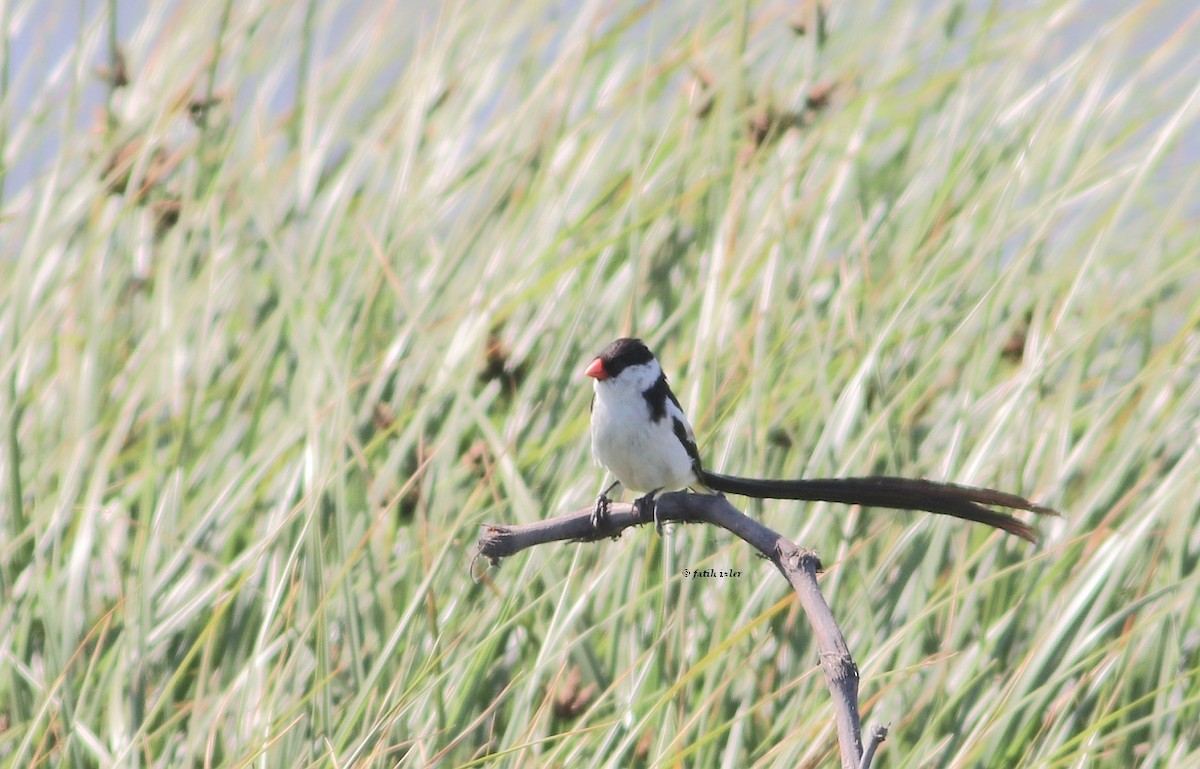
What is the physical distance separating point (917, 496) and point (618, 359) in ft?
3.05

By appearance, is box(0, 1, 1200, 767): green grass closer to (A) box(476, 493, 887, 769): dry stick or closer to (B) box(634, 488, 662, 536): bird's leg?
(B) box(634, 488, 662, 536): bird's leg

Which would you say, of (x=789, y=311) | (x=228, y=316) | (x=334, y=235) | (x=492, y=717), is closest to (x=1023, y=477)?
(x=789, y=311)

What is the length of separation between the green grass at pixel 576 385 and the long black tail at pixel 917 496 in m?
0.60

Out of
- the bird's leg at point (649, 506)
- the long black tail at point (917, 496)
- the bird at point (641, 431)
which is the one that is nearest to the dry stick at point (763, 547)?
the bird's leg at point (649, 506)

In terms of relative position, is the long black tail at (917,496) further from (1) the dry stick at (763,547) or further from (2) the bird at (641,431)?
(2) the bird at (641,431)

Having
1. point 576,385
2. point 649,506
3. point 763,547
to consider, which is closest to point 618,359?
point 649,506

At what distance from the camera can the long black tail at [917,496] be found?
5.74 ft

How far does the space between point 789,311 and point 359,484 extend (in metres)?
1.07

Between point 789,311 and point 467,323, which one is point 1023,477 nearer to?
point 789,311

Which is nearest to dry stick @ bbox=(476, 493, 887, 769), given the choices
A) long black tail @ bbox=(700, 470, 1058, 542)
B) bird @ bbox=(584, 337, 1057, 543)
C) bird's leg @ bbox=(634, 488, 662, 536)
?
bird's leg @ bbox=(634, 488, 662, 536)

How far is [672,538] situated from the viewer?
2768 mm

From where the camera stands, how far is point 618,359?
2646 millimetres

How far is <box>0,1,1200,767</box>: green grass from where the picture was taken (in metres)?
2.72

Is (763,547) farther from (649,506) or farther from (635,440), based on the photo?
(635,440)
